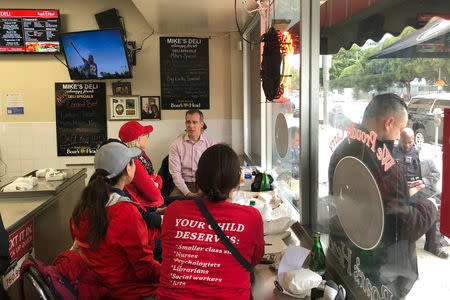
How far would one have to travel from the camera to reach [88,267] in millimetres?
1851

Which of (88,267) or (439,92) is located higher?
(439,92)

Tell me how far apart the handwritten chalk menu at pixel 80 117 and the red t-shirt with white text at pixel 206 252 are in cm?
386

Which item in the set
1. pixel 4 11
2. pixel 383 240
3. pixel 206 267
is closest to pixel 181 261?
pixel 206 267

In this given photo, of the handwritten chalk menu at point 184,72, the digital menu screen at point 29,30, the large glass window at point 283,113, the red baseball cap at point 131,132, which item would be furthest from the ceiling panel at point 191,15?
the digital menu screen at point 29,30

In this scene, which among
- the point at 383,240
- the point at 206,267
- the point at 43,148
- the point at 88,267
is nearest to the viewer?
the point at 383,240

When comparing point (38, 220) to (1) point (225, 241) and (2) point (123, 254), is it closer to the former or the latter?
(2) point (123, 254)

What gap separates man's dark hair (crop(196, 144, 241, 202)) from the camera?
1.46 metres

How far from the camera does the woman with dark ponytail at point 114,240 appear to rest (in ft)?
5.80

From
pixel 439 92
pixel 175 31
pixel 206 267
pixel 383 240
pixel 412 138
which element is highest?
pixel 175 31

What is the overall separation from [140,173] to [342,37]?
Result: 173cm

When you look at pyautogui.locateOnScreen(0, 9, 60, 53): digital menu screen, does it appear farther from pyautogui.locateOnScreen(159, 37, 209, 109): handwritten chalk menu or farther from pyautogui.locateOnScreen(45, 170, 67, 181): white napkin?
pyautogui.locateOnScreen(45, 170, 67, 181): white napkin

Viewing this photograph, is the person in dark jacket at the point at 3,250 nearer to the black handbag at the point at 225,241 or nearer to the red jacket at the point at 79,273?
the red jacket at the point at 79,273

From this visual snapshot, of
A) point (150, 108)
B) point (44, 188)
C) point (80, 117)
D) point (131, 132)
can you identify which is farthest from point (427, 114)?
point (80, 117)

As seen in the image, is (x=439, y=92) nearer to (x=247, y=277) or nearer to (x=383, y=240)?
(x=383, y=240)
